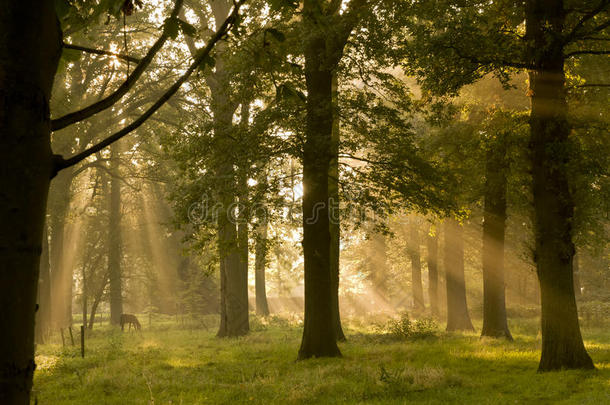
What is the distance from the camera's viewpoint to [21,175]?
173 cm

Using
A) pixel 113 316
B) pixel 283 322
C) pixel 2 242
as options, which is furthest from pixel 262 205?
pixel 113 316

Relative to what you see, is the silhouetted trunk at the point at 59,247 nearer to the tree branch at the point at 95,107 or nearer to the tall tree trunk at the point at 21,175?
the tree branch at the point at 95,107

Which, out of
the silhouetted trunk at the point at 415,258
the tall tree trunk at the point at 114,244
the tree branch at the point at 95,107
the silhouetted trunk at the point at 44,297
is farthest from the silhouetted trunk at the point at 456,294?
the tall tree trunk at the point at 114,244

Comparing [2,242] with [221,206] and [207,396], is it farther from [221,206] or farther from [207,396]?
[221,206]

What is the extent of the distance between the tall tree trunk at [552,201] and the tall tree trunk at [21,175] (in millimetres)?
10171

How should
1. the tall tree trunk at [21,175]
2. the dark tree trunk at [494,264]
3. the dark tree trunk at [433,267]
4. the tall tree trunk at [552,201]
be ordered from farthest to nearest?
1. the dark tree trunk at [433,267]
2. the dark tree trunk at [494,264]
3. the tall tree trunk at [552,201]
4. the tall tree trunk at [21,175]

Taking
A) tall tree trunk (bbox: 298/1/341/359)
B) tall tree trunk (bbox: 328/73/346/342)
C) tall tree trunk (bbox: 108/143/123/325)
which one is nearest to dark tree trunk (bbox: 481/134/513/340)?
tall tree trunk (bbox: 328/73/346/342)

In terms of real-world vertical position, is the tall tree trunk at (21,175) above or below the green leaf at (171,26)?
below

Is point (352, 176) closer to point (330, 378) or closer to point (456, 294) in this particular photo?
point (330, 378)

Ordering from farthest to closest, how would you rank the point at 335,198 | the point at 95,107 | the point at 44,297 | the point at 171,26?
the point at 44,297, the point at 335,198, the point at 171,26, the point at 95,107

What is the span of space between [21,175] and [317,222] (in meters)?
11.8

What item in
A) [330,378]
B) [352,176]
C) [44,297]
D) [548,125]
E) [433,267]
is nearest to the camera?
[330,378]

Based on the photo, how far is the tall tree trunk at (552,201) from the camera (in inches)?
402

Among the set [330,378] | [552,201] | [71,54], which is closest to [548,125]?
[552,201]
